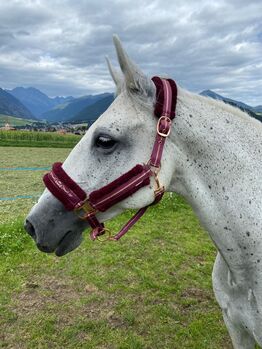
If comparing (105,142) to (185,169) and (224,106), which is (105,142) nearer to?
(185,169)

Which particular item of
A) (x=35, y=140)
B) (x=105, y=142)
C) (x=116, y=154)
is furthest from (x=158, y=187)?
(x=35, y=140)

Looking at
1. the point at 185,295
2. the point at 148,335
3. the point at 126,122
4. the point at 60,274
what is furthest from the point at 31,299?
the point at 126,122

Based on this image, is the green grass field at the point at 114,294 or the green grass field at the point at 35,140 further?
Result: the green grass field at the point at 35,140

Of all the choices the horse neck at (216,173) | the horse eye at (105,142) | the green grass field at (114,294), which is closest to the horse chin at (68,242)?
the horse eye at (105,142)

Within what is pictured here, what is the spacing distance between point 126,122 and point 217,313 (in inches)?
161

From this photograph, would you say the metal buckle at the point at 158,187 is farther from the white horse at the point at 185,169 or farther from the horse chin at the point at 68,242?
the horse chin at the point at 68,242

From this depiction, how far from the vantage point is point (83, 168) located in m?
2.29

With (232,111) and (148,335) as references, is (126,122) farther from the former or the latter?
(148,335)

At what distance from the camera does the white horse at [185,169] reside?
7.43 ft

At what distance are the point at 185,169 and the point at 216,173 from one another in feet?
0.69

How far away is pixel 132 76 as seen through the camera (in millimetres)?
2168

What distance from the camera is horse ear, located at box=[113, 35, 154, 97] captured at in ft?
6.74

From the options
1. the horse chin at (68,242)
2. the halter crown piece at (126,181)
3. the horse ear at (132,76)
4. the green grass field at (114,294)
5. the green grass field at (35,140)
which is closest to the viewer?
the horse ear at (132,76)

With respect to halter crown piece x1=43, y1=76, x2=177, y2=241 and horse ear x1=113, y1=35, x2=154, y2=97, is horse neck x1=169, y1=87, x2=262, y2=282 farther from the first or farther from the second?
horse ear x1=113, y1=35, x2=154, y2=97
